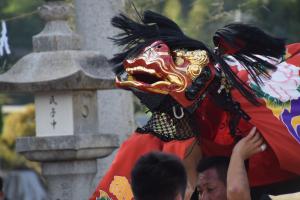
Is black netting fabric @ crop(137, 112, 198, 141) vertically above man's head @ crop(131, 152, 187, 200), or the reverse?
black netting fabric @ crop(137, 112, 198, 141)

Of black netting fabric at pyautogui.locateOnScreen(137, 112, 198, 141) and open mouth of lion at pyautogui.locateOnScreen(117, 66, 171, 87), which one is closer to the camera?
open mouth of lion at pyautogui.locateOnScreen(117, 66, 171, 87)

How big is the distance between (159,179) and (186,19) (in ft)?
26.6

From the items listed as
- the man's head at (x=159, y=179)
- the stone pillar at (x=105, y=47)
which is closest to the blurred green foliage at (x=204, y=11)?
the stone pillar at (x=105, y=47)

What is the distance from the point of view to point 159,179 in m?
4.44

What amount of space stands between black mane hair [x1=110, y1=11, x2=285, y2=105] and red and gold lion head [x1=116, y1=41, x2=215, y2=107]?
0.05 meters

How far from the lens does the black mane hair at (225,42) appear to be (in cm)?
546

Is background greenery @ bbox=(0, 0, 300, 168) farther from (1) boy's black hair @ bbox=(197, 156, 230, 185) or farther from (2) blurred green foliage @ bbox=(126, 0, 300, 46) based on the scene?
(1) boy's black hair @ bbox=(197, 156, 230, 185)

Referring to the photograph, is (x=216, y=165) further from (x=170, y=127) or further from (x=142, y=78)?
(x=142, y=78)

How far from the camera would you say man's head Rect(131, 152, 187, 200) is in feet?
14.5

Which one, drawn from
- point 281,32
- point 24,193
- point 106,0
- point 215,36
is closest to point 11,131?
point 24,193

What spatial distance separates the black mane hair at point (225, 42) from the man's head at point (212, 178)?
0.39 meters

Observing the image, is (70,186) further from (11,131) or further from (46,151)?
(11,131)

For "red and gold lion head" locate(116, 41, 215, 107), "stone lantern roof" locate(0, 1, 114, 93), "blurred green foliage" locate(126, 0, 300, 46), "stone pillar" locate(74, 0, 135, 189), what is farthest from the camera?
"blurred green foliage" locate(126, 0, 300, 46)

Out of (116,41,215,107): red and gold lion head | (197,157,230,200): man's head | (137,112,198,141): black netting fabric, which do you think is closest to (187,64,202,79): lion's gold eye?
(116,41,215,107): red and gold lion head
